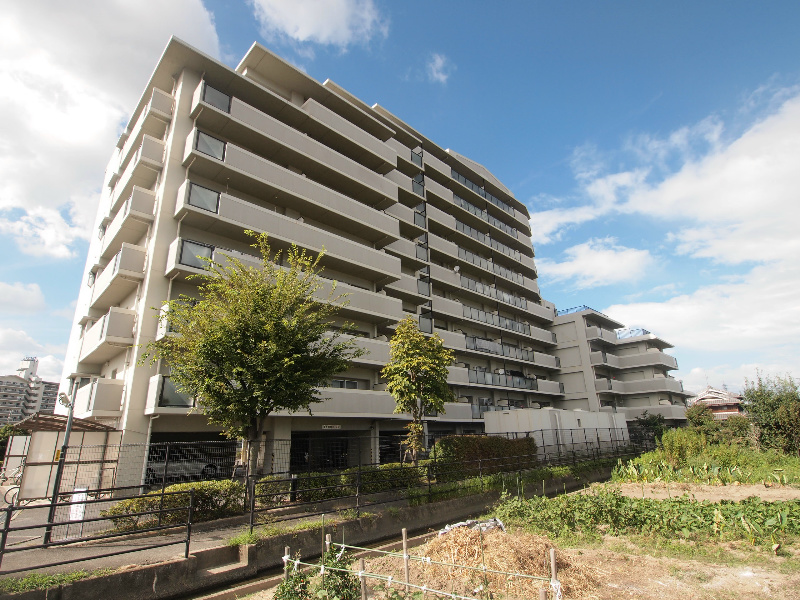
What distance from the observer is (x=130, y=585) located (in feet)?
24.0

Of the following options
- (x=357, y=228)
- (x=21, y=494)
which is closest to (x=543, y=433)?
(x=357, y=228)

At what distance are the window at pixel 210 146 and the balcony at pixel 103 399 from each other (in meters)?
10.6

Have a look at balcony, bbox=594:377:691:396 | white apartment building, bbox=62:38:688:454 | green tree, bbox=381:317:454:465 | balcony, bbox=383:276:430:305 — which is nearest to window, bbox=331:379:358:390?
white apartment building, bbox=62:38:688:454

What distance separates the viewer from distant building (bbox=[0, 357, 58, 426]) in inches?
5738

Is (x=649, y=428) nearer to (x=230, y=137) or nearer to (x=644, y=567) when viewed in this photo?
(x=644, y=567)

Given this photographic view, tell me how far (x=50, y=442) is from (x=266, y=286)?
11125mm

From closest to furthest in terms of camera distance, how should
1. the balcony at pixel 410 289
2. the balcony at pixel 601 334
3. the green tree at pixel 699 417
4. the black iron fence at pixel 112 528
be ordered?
the black iron fence at pixel 112 528 < the balcony at pixel 410 289 < the green tree at pixel 699 417 < the balcony at pixel 601 334

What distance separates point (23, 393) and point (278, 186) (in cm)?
18697

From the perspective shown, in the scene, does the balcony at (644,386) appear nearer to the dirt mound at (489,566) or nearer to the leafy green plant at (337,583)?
the dirt mound at (489,566)

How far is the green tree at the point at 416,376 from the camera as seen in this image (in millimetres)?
17719

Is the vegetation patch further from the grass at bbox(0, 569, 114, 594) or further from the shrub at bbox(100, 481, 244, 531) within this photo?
the grass at bbox(0, 569, 114, 594)

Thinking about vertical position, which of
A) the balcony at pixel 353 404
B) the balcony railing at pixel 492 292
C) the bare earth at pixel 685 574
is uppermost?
the balcony railing at pixel 492 292

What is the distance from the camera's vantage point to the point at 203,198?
18984 millimetres

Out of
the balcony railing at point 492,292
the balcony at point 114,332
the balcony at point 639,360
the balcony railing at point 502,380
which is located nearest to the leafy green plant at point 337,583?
the balcony at point 114,332
